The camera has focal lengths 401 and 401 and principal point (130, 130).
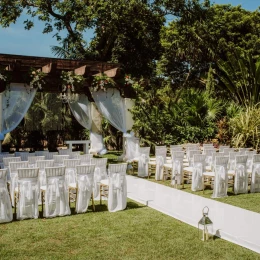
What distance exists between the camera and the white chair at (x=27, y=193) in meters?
7.34

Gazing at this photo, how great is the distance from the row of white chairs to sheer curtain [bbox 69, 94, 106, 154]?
8.72 meters

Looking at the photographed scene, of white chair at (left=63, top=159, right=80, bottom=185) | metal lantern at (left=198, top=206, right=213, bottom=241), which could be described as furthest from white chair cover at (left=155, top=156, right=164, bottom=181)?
metal lantern at (left=198, top=206, right=213, bottom=241)

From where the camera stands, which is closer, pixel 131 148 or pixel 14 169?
pixel 14 169

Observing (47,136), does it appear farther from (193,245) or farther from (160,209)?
(193,245)

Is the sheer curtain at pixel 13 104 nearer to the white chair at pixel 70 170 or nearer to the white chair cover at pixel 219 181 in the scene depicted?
the white chair at pixel 70 170

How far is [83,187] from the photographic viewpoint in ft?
25.7

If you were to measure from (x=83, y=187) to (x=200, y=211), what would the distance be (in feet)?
7.59

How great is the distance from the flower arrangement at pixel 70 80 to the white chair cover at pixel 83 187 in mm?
6241

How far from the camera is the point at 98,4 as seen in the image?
20672mm

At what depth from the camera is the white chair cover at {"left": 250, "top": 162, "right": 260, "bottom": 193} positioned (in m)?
9.94

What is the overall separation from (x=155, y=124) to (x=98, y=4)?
7.51 metres

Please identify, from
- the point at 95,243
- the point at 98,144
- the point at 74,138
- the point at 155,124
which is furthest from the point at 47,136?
the point at 95,243

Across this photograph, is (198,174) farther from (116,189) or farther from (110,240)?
(110,240)

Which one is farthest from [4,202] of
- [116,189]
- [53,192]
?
[116,189]
